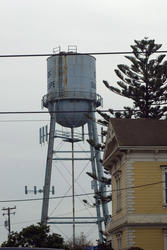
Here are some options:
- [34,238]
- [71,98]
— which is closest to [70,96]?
[71,98]

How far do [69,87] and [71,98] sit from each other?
0.85 m

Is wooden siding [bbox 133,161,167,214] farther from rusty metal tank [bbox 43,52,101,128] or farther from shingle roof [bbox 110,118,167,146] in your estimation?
rusty metal tank [bbox 43,52,101,128]

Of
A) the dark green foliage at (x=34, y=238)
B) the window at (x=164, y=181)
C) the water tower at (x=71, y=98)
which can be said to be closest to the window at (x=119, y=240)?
the window at (x=164, y=181)

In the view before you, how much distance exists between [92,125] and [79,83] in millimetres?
3380


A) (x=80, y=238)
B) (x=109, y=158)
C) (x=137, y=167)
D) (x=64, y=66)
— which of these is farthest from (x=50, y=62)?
(x=80, y=238)

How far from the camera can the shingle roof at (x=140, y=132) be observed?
36.6 m

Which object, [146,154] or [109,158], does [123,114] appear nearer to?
[109,158]

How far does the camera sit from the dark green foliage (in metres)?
45.9

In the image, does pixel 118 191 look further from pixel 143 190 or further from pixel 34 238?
pixel 34 238

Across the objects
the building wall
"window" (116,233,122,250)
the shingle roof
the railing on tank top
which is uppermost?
the railing on tank top

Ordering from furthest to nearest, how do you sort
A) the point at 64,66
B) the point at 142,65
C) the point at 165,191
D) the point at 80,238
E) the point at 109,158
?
the point at 80,238 → the point at 64,66 → the point at 142,65 → the point at 109,158 → the point at 165,191

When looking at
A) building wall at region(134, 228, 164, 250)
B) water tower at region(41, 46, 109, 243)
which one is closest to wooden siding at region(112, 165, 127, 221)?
building wall at region(134, 228, 164, 250)

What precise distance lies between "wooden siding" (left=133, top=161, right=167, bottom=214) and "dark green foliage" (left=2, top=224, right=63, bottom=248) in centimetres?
1062

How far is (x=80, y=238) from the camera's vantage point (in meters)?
83.6
